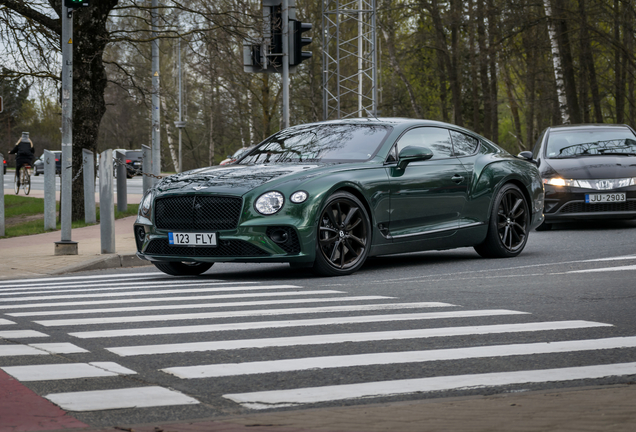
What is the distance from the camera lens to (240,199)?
8742 mm

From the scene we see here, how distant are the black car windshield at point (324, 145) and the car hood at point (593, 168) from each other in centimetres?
563

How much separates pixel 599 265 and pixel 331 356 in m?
5.49

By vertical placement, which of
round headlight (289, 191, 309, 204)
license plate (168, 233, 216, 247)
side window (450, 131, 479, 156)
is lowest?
license plate (168, 233, 216, 247)

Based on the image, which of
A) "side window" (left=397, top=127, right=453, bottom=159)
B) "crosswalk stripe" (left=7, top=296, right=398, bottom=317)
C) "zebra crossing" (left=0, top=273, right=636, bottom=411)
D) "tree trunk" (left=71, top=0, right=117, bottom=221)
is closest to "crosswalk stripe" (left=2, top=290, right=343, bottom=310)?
"zebra crossing" (left=0, top=273, right=636, bottom=411)

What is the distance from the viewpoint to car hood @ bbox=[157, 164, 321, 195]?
8.88 m

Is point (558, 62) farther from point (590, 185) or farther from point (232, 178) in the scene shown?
point (232, 178)

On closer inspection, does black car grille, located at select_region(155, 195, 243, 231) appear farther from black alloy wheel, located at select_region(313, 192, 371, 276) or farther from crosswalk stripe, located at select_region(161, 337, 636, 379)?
crosswalk stripe, located at select_region(161, 337, 636, 379)

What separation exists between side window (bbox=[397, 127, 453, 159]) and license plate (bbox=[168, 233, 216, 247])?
89.9 inches

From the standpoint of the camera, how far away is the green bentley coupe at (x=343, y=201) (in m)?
8.77

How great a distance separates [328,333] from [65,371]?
1.68m

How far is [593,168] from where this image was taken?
1481cm

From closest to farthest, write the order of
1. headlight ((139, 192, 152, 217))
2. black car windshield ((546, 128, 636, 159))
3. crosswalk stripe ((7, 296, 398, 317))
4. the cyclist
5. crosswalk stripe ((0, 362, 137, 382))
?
crosswalk stripe ((0, 362, 137, 382))
crosswalk stripe ((7, 296, 398, 317))
headlight ((139, 192, 152, 217))
black car windshield ((546, 128, 636, 159))
the cyclist

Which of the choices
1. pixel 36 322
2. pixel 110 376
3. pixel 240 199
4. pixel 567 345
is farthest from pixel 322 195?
pixel 110 376

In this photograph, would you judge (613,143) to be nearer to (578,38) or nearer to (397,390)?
(397,390)
